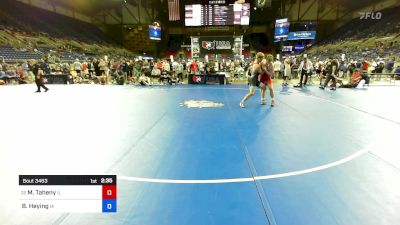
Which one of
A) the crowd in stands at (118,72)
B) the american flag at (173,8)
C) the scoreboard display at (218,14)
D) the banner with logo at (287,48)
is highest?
the american flag at (173,8)

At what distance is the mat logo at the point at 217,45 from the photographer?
2103 cm

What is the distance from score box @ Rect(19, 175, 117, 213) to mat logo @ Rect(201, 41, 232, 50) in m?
20.2

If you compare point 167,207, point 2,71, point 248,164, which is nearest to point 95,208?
A: point 167,207

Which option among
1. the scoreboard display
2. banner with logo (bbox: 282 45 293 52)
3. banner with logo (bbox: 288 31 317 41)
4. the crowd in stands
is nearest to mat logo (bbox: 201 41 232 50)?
the crowd in stands

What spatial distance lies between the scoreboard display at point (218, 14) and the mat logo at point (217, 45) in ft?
20.8

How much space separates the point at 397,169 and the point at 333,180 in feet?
3.98

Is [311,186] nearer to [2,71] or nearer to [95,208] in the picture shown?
[95,208]

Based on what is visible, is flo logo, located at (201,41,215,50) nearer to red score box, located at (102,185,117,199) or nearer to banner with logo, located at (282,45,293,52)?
red score box, located at (102,185,117,199)

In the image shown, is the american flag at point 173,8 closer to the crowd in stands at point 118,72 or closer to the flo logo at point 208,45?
the flo logo at point 208,45

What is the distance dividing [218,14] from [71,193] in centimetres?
2673

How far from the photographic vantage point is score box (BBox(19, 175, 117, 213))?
185cm

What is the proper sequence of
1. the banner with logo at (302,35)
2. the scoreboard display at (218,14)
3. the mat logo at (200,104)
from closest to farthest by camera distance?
1. the mat logo at (200,104)
2. the scoreboard display at (218,14)
3. the banner with logo at (302,35)
